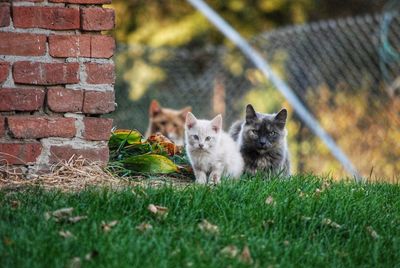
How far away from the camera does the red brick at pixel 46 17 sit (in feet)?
19.3

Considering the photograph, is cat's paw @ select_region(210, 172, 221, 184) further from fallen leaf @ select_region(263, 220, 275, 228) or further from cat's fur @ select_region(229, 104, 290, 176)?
fallen leaf @ select_region(263, 220, 275, 228)

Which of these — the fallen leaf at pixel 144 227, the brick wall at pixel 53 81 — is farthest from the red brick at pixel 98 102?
the fallen leaf at pixel 144 227

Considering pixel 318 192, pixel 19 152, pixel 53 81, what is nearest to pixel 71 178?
pixel 19 152

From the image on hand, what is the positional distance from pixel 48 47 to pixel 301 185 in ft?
6.13

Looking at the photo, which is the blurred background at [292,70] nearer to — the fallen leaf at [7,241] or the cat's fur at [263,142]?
the cat's fur at [263,142]

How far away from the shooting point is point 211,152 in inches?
260

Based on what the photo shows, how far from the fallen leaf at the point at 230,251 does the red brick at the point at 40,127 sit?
1.79 m

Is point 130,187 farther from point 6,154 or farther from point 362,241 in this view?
point 362,241

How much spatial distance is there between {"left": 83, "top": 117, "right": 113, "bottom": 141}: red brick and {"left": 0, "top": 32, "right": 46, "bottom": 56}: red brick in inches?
21.6

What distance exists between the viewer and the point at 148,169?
6.41 meters

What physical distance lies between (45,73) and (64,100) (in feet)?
0.71

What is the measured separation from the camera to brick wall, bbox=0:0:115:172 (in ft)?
19.2

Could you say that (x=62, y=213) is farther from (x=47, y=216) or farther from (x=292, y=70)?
(x=292, y=70)

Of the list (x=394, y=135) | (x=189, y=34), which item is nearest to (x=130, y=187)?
(x=394, y=135)
